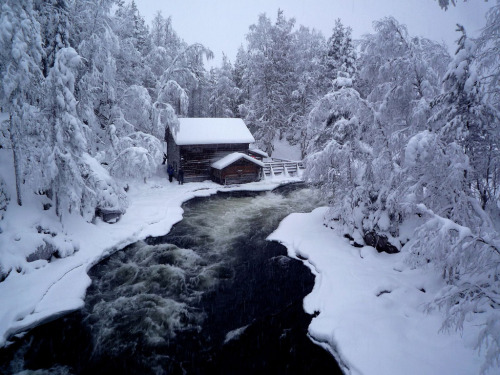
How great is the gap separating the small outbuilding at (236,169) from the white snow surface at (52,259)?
8.68m

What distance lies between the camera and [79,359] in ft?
23.9

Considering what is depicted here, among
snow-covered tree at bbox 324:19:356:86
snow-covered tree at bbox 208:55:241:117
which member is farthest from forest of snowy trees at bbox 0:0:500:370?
snow-covered tree at bbox 208:55:241:117

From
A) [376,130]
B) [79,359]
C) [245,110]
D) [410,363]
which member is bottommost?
[79,359]

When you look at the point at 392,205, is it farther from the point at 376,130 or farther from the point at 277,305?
the point at 277,305

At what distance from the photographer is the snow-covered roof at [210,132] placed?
2567cm

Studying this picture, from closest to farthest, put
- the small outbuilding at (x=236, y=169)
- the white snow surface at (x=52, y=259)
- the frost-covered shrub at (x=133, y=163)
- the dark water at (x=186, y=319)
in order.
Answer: the dark water at (x=186, y=319)
the white snow surface at (x=52, y=259)
the frost-covered shrub at (x=133, y=163)
the small outbuilding at (x=236, y=169)

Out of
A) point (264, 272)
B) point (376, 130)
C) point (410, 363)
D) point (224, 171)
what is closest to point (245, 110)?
point (224, 171)

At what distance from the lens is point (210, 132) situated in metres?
27.1

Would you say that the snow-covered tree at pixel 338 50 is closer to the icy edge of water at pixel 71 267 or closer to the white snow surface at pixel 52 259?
the icy edge of water at pixel 71 267

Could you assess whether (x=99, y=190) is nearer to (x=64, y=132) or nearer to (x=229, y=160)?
(x=64, y=132)

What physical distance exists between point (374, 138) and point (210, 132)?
16945 millimetres

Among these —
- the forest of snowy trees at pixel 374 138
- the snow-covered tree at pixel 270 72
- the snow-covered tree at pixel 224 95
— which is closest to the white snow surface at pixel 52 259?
the forest of snowy trees at pixel 374 138

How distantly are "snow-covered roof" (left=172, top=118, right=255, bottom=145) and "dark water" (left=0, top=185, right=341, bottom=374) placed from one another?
523 inches

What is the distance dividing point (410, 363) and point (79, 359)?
7.88 m
